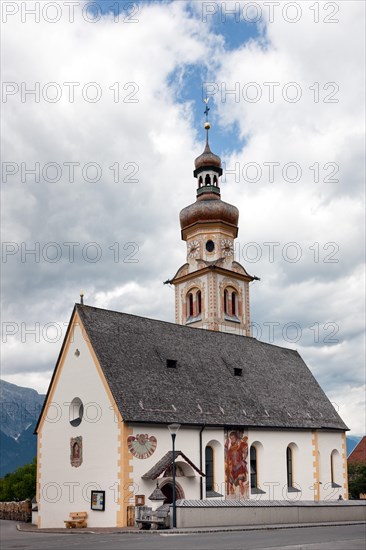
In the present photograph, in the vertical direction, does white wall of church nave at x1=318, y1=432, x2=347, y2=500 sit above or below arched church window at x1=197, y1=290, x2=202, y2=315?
below

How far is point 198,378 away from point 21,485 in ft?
85.6

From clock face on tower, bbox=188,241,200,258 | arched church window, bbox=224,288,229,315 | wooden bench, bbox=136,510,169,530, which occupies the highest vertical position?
Answer: clock face on tower, bbox=188,241,200,258

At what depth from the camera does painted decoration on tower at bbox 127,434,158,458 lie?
1293 inches

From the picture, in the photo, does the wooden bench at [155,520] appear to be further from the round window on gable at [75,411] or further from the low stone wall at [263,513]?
the round window on gable at [75,411]

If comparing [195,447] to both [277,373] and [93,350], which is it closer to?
[93,350]

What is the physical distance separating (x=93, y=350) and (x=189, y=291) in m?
24.8

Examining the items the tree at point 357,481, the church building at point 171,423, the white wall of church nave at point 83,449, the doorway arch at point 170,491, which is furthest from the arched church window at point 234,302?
the doorway arch at point 170,491

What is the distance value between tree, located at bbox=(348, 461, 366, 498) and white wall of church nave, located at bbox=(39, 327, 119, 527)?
29.5m

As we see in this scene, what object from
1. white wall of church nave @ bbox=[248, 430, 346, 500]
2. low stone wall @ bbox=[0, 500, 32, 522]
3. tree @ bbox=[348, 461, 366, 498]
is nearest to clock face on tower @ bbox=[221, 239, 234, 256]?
white wall of church nave @ bbox=[248, 430, 346, 500]

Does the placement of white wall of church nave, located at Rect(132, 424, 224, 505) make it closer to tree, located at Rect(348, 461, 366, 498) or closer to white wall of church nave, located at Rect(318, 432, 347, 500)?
white wall of church nave, located at Rect(318, 432, 347, 500)

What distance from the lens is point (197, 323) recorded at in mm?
57625

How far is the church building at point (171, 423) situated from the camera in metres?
33.3

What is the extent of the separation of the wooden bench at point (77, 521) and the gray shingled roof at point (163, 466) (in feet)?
12.4

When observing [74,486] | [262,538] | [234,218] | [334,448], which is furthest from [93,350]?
[234,218]
